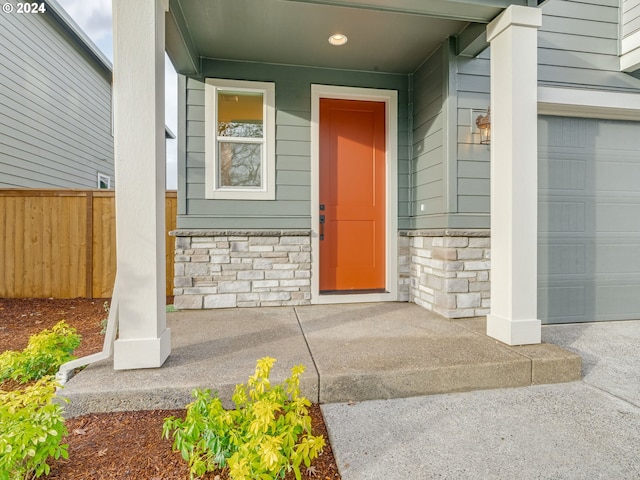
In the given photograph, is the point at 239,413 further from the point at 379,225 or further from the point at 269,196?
the point at 379,225

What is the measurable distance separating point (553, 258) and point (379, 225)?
169cm

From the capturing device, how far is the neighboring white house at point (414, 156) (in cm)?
252

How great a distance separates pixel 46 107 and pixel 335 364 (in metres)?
7.09

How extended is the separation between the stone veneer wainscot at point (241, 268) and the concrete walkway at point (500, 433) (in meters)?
1.89

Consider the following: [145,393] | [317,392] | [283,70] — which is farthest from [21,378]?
[283,70]

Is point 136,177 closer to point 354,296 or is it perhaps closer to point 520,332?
point 354,296

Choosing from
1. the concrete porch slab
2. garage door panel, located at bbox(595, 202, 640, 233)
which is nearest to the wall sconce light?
garage door panel, located at bbox(595, 202, 640, 233)

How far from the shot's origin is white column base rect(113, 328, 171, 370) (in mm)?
2002

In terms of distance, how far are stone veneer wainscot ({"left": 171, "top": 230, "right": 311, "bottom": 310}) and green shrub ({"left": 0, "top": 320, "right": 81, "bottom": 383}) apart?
129 cm

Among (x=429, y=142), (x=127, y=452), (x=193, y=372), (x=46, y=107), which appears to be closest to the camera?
(x=127, y=452)

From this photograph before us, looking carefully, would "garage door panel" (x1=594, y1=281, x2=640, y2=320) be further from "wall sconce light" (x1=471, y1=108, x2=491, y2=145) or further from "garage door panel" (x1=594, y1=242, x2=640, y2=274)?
"wall sconce light" (x1=471, y1=108, x2=491, y2=145)

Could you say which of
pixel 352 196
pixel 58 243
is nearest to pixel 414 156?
pixel 352 196

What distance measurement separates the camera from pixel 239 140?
3.64 metres

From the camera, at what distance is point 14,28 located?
5398 millimetres
